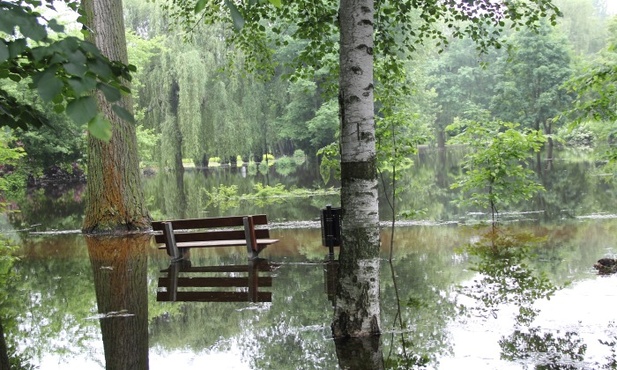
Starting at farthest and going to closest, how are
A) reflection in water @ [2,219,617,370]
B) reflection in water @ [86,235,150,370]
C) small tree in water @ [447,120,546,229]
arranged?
small tree in water @ [447,120,546,229]
reflection in water @ [86,235,150,370]
reflection in water @ [2,219,617,370]

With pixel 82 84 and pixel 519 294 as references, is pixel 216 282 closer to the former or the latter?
pixel 519 294

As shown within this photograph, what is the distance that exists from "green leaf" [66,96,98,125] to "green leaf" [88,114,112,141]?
0.01 m

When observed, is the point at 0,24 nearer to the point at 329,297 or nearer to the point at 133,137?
the point at 329,297

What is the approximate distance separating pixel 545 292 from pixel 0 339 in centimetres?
558

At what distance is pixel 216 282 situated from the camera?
866 centimetres

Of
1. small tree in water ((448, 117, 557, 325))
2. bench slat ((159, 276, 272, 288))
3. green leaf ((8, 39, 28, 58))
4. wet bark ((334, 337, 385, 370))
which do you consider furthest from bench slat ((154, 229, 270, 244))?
green leaf ((8, 39, 28, 58))

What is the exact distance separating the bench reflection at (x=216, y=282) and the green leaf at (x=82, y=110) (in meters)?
5.81

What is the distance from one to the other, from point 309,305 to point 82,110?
5.60 metres

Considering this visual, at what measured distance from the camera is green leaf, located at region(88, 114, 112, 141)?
5.60 ft

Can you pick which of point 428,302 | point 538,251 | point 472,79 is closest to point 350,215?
point 428,302

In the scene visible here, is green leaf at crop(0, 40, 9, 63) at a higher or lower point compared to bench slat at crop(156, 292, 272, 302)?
higher

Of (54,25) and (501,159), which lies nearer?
(54,25)

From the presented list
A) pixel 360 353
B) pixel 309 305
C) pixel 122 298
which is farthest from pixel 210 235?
pixel 360 353

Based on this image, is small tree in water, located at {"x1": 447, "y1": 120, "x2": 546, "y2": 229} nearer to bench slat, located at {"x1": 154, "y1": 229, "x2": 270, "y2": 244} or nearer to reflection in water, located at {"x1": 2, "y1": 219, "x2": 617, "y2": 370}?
reflection in water, located at {"x1": 2, "y1": 219, "x2": 617, "y2": 370}
